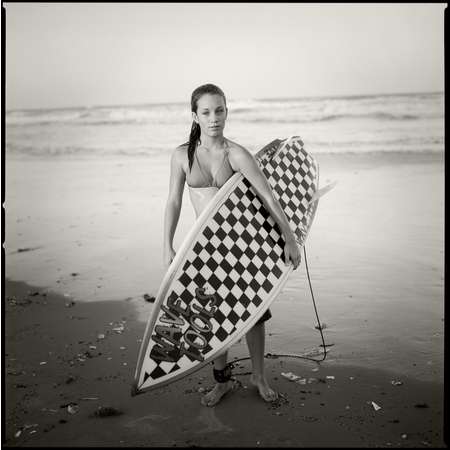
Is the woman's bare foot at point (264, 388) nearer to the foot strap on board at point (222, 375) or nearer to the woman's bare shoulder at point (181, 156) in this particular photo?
the foot strap on board at point (222, 375)

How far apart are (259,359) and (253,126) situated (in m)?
15.2

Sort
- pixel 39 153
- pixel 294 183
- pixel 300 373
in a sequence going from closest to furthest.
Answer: pixel 300 373
pixel 294 183
pixel 39 153

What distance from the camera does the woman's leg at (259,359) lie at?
264 cm

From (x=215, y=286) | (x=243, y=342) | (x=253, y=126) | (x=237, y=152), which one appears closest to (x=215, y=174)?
(x=237, y=152)

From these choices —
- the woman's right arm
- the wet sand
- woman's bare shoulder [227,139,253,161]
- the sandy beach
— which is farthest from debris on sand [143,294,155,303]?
woman's bare shoulder [227,139,253,161]

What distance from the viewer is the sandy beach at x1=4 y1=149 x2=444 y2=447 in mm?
2404

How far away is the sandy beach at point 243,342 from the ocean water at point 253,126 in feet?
20.5

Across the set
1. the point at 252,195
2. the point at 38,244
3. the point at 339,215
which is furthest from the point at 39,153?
the point at 252,195

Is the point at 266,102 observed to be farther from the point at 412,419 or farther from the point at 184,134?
the point at 412,419

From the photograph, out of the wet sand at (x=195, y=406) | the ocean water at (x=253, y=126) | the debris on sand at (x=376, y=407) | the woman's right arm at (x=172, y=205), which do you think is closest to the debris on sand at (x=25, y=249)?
the wet sand at (x=195, y=406)

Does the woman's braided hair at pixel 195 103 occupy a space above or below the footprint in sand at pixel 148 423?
above

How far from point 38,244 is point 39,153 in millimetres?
8430

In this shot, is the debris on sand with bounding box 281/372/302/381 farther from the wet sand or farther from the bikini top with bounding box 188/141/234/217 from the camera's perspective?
the bikini top with bounding box 188/141/234/217

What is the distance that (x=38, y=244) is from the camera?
5469mm
